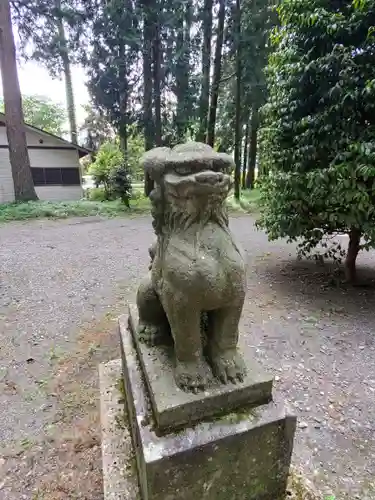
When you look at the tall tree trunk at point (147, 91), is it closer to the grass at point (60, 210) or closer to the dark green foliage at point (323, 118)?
the grass at point (60, 210)

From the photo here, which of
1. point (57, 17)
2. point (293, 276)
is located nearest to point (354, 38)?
point (293, 276)

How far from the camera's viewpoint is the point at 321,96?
10.7ft

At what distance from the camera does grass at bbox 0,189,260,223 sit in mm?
9625

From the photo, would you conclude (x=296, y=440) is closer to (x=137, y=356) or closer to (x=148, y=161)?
(x=137, y=356)

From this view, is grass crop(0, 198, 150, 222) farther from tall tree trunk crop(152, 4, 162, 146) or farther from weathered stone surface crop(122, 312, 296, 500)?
weathered stone surface crop(122, 312, 296, 500)

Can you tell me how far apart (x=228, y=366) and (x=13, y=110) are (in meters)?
12.0

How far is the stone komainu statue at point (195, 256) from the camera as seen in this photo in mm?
1045

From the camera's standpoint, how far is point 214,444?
1.17m

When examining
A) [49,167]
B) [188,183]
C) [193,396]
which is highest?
[49,167]

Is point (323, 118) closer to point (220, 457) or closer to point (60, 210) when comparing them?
point (220, 457)

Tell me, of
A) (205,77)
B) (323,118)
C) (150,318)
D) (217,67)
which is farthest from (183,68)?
(150,318)

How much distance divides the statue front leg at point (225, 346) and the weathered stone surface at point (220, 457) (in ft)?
0.52

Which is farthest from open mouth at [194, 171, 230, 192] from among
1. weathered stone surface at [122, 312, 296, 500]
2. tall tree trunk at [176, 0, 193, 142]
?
tall tree trunk at [176, 0, 193, 142]

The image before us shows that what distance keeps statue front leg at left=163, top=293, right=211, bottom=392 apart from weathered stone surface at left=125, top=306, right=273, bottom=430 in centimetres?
4
